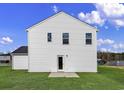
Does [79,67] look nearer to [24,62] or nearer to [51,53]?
[51,53]

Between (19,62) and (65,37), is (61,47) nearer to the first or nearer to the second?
(65,37)

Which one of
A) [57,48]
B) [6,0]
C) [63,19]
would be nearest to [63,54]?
[57,48]

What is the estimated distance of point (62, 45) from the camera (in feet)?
101

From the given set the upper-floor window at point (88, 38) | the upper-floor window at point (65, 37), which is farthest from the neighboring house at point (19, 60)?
the upper-floor window at point (88, 38)

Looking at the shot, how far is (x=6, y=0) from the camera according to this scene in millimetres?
13195

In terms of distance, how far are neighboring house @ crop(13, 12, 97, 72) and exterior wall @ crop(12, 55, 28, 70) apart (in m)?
7.75

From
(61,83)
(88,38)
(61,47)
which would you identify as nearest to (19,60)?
(61,47)

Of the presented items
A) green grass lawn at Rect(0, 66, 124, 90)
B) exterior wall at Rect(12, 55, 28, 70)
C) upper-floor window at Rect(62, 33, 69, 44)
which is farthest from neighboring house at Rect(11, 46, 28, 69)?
green grass lawn at Rect(0, 66, 124, 90)

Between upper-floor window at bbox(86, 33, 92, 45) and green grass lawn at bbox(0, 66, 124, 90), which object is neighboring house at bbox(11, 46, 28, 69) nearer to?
upper-floor window at bbox(86, 33, 92, 45)

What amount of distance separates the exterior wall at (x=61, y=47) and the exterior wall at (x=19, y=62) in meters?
7.76

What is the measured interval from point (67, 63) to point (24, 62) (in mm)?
9446

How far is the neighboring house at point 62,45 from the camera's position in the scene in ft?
101

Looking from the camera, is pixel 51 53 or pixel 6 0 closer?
pixel 6 0

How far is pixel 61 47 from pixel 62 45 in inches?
9.2
